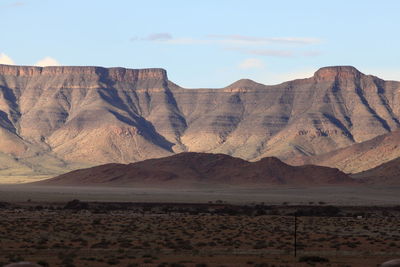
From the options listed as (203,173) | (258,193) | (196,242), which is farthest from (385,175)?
(196,242)

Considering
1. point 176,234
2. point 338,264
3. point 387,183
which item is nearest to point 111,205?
point 176,234

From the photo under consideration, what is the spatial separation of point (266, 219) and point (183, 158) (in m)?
113

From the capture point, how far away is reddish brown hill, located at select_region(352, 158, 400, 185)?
16238 centimetres

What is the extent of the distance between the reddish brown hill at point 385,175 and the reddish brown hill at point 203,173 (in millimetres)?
4862

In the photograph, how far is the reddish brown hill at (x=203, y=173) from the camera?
167m

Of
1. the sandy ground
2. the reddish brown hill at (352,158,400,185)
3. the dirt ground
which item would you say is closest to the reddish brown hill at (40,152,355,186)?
the reddish brown hill at (352,158,400,185)

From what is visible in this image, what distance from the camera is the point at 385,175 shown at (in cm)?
16862

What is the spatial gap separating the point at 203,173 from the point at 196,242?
127519 mm

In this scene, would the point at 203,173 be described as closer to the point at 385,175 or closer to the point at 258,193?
the point at 258,193

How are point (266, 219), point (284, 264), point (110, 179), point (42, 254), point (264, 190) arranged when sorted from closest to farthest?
point (284, 264)
point (42, 254)
point (266, 219)
point (264, 190)
point (110, 179)

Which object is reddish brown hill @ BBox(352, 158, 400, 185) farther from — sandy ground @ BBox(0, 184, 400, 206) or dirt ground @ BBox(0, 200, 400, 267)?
dirt ground @ BBox(0, 200, 400, 267)

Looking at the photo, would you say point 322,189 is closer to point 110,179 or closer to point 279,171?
point 279,171

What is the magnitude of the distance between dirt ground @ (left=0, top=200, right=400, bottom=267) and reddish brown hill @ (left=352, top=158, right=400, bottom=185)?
9369 centimetres

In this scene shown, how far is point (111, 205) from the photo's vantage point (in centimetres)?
9562
